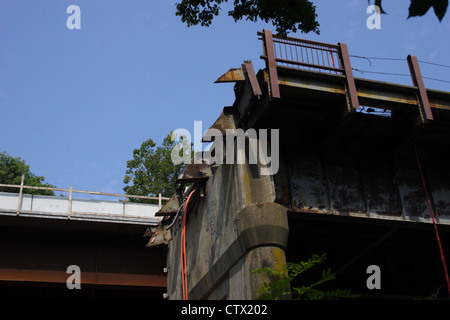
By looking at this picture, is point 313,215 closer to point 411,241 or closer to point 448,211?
point 448,211

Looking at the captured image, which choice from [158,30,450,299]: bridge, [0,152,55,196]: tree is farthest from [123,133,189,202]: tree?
[158,30,450,299]: bridge

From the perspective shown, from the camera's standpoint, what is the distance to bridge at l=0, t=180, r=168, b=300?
79.8 feet

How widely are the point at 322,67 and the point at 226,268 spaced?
5878 millimetres

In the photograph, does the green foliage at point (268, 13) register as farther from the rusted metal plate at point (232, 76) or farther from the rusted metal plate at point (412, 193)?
the rusted metal plate at point (412, 193)

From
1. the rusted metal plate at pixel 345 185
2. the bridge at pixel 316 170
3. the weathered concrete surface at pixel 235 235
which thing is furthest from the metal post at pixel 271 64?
the rusted metal plate at pixel 345 185

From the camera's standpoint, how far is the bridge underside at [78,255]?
24219 mm

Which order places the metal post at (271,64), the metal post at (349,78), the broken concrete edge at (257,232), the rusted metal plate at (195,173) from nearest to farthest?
the broken concrete edge at (257,232), the metal post at (271,64), the metal post at (349,78), the rusted metal plate at (195,173)

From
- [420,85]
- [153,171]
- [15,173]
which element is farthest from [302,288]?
[15,173]

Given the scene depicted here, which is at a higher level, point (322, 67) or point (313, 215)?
point (322, 67)

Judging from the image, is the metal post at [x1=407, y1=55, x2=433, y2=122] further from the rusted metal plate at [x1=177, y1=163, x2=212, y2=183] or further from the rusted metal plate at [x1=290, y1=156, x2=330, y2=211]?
the rusted metal plate at [x1=177, y1=163, x2=212, y2=183]

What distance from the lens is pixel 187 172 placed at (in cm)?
1717

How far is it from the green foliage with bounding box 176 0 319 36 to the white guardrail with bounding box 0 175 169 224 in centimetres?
1682

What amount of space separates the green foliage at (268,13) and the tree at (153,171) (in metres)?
40.7
